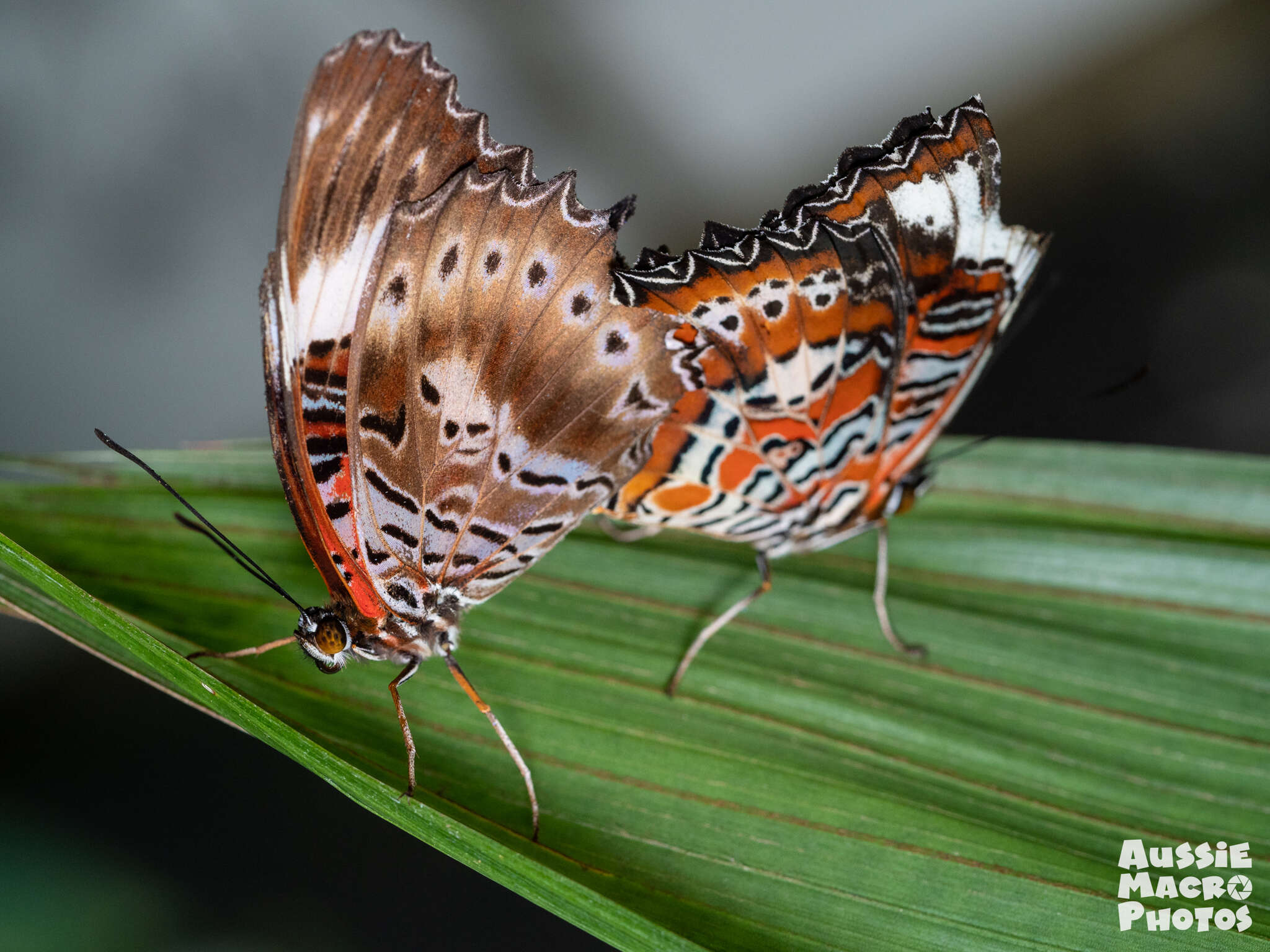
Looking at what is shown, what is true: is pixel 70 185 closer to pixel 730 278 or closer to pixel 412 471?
pixel 412 471

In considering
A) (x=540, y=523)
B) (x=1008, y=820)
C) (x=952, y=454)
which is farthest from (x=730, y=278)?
(x=1008, y=820)

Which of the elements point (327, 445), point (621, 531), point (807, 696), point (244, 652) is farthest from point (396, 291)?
point (807, 696)

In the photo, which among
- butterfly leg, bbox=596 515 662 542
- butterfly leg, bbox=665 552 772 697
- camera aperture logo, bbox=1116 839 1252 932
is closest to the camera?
camera aperture logo, bbox=1116 839 1252 932

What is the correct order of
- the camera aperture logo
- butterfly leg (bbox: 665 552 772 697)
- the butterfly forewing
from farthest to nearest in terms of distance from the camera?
butterfly leg (bbox: 665 552 772 697) → the camera aperture logo → the butterfly forewing

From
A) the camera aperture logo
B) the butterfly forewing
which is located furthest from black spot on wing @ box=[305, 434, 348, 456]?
the camera aperture logo

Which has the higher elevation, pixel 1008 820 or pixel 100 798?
pixel 1008 820

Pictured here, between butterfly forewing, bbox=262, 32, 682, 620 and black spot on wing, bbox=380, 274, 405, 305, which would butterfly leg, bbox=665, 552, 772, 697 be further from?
black spot on wing, bbox=380, 274, 405, 305
